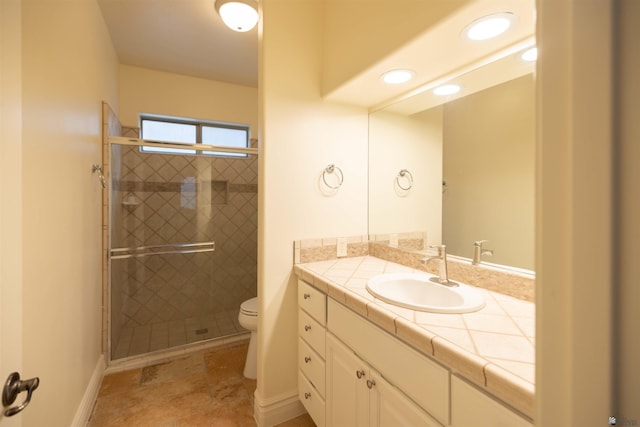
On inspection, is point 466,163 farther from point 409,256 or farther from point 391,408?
point 391,408

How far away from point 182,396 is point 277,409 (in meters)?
0.70

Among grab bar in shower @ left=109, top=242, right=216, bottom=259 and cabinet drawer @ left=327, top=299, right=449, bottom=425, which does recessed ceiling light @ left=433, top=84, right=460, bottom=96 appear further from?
grab bar in shower @ left=109, top=242, right=216, bottom=259

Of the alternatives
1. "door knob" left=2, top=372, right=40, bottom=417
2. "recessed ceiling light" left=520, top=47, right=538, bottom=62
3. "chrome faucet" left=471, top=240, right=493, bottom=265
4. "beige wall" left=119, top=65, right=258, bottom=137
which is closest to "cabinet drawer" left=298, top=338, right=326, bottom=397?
"chrome faucet" left=471, top=240, right=493, bottom=265

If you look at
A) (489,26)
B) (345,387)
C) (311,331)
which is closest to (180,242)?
(311,331)

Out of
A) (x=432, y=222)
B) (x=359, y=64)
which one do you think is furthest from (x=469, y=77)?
(x=432, y=222)

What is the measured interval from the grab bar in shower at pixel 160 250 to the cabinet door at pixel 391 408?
222 centimetres

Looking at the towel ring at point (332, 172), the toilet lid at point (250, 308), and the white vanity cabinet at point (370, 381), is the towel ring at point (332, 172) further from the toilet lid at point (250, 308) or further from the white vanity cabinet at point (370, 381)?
the toilet lid at point (250, 308)

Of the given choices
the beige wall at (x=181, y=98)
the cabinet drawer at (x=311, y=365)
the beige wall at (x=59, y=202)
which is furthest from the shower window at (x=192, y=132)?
the cabinet drawer at (x=311, y=365)

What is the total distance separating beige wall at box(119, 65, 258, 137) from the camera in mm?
2785

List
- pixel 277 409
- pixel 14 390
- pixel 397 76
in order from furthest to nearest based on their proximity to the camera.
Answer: pixel 277 409, pixel 397 76, pixel 14 390

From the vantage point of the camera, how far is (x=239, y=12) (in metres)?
1.76

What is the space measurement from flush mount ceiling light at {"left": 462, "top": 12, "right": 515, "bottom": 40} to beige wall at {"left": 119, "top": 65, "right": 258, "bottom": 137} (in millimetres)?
2690

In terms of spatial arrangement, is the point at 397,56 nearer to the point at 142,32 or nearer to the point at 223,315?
the point at 142,32

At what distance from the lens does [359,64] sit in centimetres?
141
